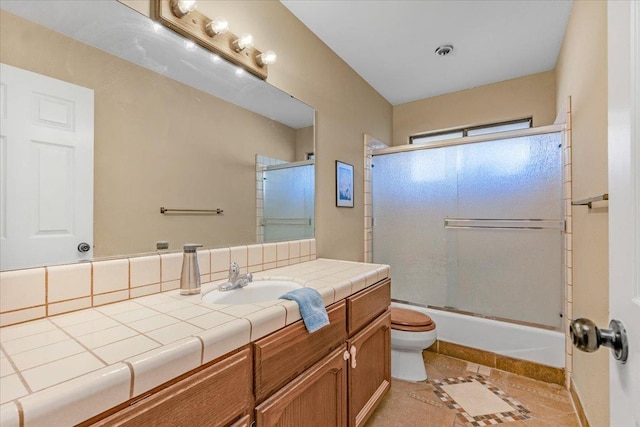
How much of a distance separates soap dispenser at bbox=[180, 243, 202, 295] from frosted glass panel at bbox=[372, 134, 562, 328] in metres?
2.00

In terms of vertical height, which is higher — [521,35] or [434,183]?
[521,35]

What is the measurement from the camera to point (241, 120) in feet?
5.11

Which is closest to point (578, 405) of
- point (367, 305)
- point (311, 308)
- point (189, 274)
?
point (367, 305)

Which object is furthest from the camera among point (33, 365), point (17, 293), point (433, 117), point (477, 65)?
point (433, 117)

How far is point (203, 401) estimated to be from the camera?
0.67m

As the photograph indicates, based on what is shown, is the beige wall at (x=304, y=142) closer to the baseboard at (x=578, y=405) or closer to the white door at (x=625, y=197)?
the white door at (x=625, y=197)

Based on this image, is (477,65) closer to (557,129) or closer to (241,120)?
(557,129)

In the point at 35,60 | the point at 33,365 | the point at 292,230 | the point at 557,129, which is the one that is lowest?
the point at 33,365

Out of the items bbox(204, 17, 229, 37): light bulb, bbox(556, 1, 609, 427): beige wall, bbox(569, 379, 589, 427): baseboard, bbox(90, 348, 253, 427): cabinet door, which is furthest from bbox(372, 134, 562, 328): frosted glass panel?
bbox(90, 348, 253, 427): cabinet door

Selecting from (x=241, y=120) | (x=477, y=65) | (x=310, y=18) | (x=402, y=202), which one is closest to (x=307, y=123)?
(x=241, y=120)

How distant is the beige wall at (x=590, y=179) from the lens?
1188mm

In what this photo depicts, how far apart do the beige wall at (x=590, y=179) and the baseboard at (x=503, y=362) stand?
0.25 metres

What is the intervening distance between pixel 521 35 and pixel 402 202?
151 centimetres

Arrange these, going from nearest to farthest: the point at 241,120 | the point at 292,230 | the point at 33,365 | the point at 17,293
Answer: the point at 33,365
the point at 17,293
the point at 241,120
the point at 292,230
